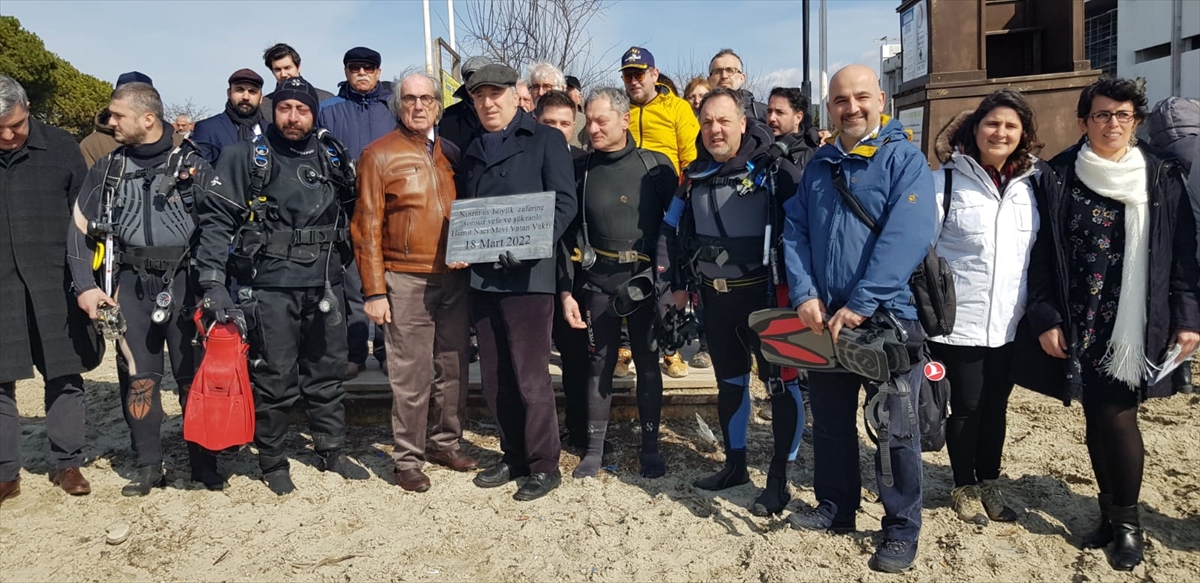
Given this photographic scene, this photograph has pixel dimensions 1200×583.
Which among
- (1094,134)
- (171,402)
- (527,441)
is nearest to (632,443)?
(527,441)

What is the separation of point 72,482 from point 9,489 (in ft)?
1.01

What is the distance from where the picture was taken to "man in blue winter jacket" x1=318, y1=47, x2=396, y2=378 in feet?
18.1

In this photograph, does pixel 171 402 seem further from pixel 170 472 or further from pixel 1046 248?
pixel 1046 248

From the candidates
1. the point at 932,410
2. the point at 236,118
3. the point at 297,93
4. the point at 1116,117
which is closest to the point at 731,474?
the point at 932,410

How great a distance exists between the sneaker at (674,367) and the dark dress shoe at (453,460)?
1.54 metres

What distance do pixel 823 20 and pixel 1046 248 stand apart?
60.9 ft

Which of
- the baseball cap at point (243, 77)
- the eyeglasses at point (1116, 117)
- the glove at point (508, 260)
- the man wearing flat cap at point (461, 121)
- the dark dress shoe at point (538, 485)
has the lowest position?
the dark dress shoe at point (538, 485)

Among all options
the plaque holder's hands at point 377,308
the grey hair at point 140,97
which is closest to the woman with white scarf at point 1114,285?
the plaque holder's hands at point 377,308

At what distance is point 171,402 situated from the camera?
623 cm

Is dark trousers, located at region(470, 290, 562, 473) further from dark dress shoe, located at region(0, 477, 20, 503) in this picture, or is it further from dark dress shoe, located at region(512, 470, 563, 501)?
dark dress shoe, located at region(0, 477, 20, 503)

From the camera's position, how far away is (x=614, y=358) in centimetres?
444

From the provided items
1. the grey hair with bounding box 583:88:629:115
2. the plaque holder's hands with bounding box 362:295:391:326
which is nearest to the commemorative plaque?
the plaque holder's hands with bounding box 362:295:391:326

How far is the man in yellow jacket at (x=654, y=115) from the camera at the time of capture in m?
5.32

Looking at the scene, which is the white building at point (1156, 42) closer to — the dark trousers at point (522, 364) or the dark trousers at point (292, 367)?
the dark trousers at point (522, 364)
